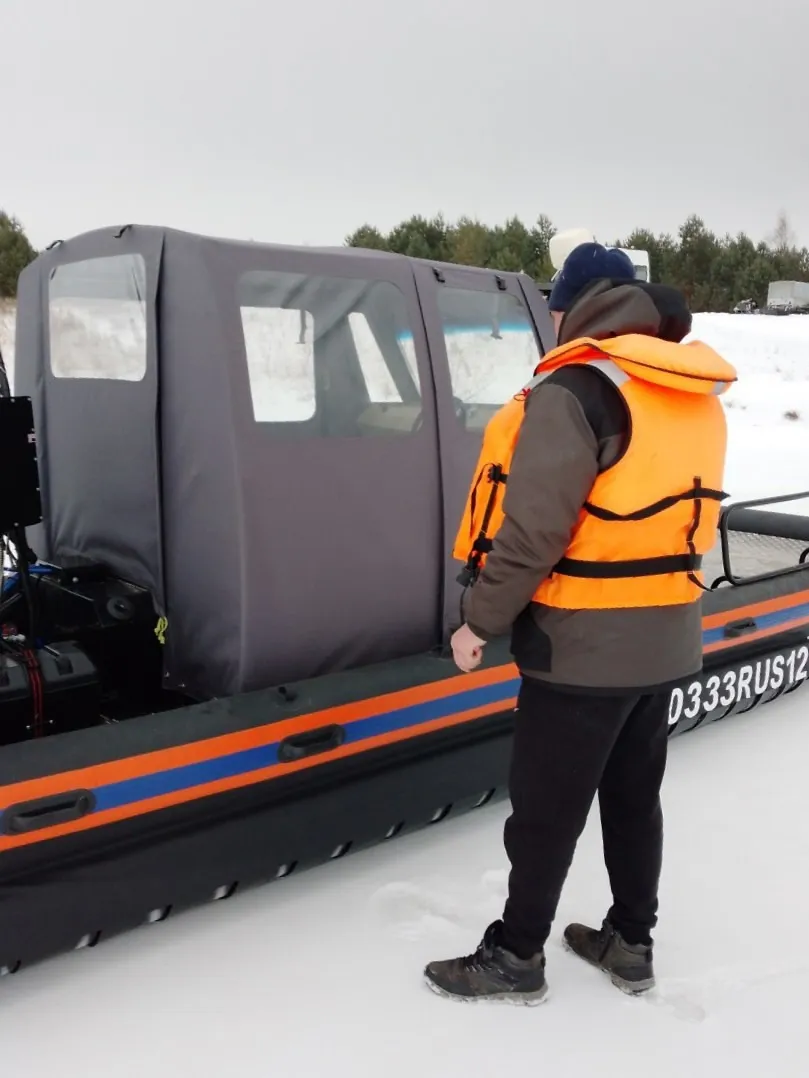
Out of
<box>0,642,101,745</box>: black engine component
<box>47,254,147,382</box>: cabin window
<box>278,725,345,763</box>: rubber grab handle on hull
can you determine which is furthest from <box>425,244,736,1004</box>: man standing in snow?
<box>47,254,147,382</box>: cabin window

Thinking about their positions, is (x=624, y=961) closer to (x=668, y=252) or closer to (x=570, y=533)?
(x=570, y=533)

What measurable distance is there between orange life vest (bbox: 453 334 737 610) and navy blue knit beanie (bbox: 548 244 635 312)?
185mm

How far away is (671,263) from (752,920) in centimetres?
4022

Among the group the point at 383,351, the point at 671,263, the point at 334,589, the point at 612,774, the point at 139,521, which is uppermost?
the point at 671,263

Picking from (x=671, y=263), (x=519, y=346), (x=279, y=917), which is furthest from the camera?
(x=671, y=263)

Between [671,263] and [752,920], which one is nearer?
[752,920]

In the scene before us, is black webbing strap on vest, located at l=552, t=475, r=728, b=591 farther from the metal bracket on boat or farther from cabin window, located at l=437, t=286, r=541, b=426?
the metal bracket on boat

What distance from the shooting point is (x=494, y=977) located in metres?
2.13

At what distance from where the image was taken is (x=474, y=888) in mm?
2600

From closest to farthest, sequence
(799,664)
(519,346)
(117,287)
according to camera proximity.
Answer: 1. (117,287)
2. (519,346)
3. (799,664)

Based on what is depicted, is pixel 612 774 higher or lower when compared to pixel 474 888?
higher

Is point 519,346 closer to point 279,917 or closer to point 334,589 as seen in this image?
point 334,589

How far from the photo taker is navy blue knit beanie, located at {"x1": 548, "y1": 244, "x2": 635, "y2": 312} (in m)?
1.94

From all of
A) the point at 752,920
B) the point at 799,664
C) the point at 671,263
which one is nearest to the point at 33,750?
the point at 752,920
